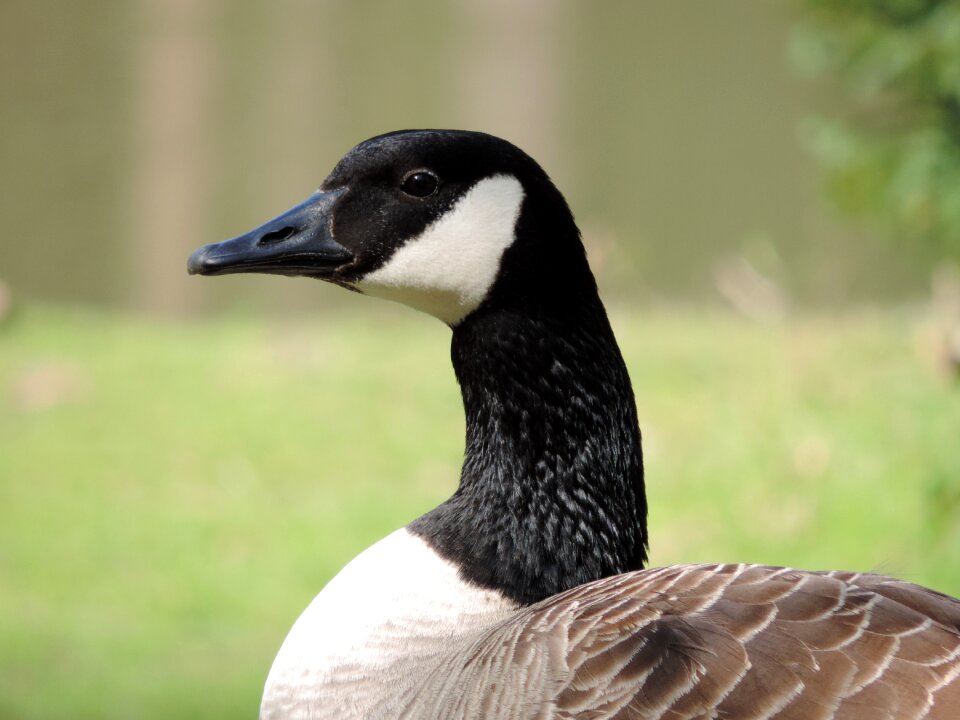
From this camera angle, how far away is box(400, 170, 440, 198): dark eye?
5.70 ft

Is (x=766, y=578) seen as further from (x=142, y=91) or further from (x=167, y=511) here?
(x=142, y=91)

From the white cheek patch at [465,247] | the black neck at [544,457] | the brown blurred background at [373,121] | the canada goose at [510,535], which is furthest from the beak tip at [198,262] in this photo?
the brown blurred background at [373,121]

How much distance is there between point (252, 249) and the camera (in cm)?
170

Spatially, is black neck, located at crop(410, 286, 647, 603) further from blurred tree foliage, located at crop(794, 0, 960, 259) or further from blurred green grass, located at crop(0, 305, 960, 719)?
blurred tree foliage, located at crop(794, 0, 960, 259)

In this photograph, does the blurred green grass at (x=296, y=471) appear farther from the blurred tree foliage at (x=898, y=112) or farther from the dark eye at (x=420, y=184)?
the dark eye at (x=420, y=184)

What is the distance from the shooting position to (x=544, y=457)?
1817 mm

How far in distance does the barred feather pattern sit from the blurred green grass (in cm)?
160

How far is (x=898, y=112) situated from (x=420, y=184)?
2913 mm

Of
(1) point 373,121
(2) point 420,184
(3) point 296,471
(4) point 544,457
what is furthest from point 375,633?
(1) point 373,121

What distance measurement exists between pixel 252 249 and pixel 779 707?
96 centimetres

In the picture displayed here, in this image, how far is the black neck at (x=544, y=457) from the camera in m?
1.76

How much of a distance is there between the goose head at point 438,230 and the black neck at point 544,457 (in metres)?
0.06

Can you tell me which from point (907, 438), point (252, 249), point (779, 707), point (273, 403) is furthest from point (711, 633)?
point (273, 403)

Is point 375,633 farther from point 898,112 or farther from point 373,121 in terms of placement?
point 373,121
